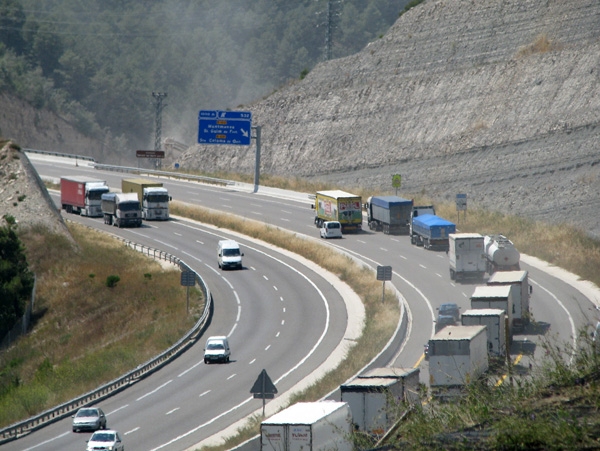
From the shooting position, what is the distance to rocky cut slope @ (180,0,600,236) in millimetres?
79562

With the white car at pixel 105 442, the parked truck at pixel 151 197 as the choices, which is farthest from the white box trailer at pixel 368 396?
the parked truck at pixel 151 197

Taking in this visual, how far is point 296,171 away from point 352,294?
170ft

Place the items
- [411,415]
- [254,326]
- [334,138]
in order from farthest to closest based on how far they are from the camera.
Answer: [334,138] → [254,326] → [411,415]

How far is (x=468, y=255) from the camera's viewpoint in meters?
52.6

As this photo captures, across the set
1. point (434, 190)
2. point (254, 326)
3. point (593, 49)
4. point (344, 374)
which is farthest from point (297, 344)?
point (593, 49)

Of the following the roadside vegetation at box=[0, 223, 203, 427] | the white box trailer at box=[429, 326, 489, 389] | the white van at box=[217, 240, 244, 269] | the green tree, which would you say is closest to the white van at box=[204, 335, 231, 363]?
the roadside vegetation at box=[0, 223, 203, 427]

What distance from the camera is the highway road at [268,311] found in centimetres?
3519

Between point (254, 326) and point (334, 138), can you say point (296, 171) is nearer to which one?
point (334, 138)

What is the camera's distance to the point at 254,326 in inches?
1961

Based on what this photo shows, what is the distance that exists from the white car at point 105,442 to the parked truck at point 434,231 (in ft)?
117

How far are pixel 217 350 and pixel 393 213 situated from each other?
1123 inches

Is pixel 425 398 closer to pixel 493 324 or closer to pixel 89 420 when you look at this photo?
pixel 493 324

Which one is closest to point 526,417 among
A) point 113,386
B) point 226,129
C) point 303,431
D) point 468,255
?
point 303,431

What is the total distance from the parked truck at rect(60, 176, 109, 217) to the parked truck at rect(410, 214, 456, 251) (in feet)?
98.8
